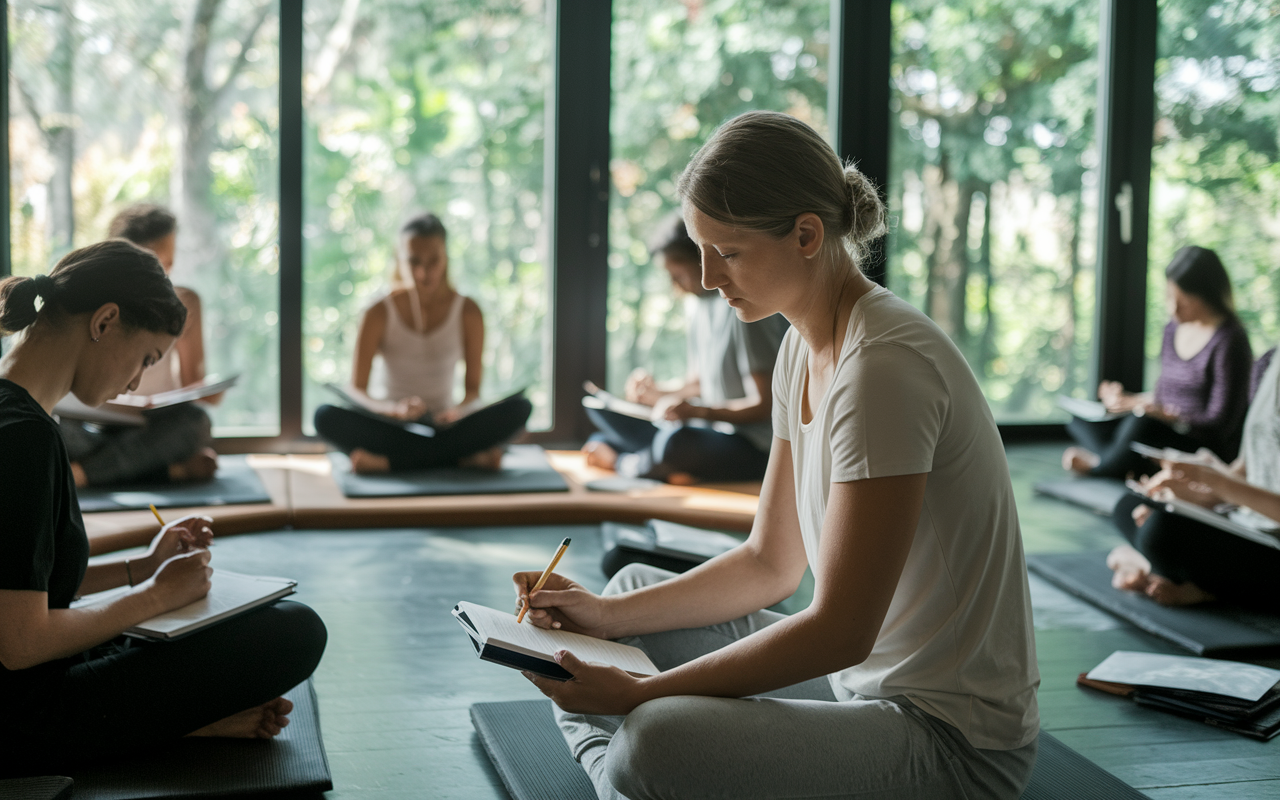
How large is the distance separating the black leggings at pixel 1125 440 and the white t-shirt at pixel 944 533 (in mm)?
3169

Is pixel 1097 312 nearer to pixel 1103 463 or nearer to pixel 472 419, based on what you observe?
pixel 1103 463

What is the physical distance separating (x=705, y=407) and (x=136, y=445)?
2.01m

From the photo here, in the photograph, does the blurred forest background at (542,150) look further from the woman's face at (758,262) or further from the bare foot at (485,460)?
the woman's face at (758,262)

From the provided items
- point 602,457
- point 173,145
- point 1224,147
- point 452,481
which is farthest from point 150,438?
point 1224,147

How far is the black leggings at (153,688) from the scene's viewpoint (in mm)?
1747

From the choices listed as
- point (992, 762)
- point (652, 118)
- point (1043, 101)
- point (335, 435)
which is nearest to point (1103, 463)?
point (1043, 101)

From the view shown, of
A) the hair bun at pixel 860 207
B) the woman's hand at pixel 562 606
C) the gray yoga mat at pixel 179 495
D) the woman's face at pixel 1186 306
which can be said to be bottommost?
the gray yoga mat at pixel 179 495

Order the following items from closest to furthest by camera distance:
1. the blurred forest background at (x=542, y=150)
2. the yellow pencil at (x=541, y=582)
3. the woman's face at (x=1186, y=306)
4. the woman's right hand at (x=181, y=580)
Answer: the yellow pencil at (x=541, y=582) → the woman's right hand at (x=181, y=580) → the woman's face at (x=1186, y=306) → the blurred forest background at (x=542, y=150)

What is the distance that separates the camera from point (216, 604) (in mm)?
1875

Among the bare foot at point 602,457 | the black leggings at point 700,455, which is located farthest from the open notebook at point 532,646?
the bare foot at point 602,457

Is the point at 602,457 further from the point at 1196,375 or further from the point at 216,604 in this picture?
the point at 216,604

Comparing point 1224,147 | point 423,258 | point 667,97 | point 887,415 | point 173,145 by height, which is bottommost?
point 887,415

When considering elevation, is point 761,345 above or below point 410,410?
above

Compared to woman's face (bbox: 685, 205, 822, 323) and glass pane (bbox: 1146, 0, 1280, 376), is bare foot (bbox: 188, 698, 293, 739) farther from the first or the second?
glass pane (bbox: 1146, 0, 1280, 376)
